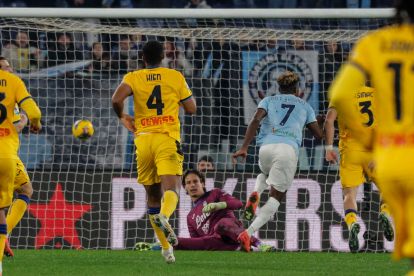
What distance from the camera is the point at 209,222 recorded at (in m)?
12.5

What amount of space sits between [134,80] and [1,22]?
4.36 meters

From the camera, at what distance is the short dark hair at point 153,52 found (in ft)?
32.2

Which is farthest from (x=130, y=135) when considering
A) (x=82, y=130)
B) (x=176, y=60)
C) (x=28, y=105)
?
(x=28, y=105)

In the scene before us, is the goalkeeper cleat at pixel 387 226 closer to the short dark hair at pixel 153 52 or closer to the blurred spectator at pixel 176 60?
the short dark hair at pixel 153 52

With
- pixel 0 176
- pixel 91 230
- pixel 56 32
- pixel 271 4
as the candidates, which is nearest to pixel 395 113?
pixel 0 176

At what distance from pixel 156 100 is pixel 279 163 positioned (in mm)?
1978

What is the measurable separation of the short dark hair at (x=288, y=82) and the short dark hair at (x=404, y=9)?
6.53 meters

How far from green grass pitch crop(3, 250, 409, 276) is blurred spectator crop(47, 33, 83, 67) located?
282 cm

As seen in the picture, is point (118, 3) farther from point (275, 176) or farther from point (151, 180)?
point (151, 180)

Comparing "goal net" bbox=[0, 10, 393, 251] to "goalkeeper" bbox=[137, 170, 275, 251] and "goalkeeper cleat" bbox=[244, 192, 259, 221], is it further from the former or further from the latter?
"goalkeeper cleat" bbox=[244, 192, 259, 221]

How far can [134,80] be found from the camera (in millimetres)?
9922

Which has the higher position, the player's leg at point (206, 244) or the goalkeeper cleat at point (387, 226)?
the goalkeeper cleat at point (387, 226)

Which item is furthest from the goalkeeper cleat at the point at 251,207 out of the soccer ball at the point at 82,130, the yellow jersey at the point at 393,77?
the yellow jersey at the point at 393,77

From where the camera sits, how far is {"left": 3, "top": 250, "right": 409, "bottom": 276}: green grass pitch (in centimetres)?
932
